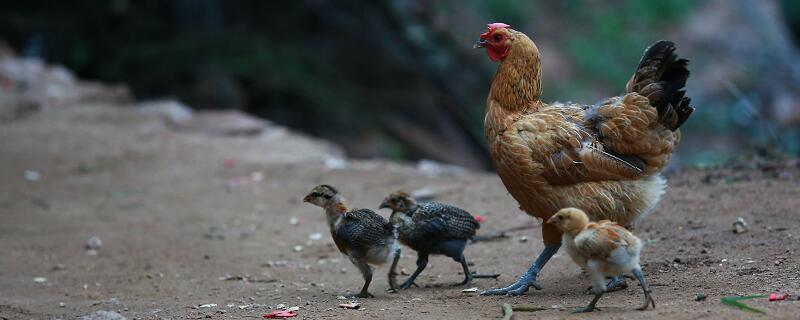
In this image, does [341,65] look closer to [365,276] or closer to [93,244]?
[93,244]

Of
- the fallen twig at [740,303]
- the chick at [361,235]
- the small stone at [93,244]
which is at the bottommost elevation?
the fallen twig at [740,303]

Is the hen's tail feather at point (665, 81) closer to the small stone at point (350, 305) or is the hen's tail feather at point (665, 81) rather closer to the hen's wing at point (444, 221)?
the hen's wing at point (444, 221)

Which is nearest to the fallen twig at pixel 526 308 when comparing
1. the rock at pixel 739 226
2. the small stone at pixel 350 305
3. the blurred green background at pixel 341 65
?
the small stone at pixel 350 305

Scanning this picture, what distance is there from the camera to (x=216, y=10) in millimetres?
19047

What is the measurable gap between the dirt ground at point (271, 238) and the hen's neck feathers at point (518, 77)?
130 centimetres

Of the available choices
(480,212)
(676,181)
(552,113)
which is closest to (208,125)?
(480,212)

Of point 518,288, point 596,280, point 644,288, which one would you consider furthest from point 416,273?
point 644,288

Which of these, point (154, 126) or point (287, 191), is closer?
point (287, 191)

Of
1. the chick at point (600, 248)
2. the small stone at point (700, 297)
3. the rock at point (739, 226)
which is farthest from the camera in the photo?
the rock at point (739, 226)

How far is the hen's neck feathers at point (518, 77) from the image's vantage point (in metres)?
6.46

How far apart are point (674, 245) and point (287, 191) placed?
191 inches

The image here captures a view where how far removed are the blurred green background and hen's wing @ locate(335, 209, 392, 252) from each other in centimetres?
1019

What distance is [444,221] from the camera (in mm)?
6629

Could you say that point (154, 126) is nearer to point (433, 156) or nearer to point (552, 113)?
point (433, 156)
